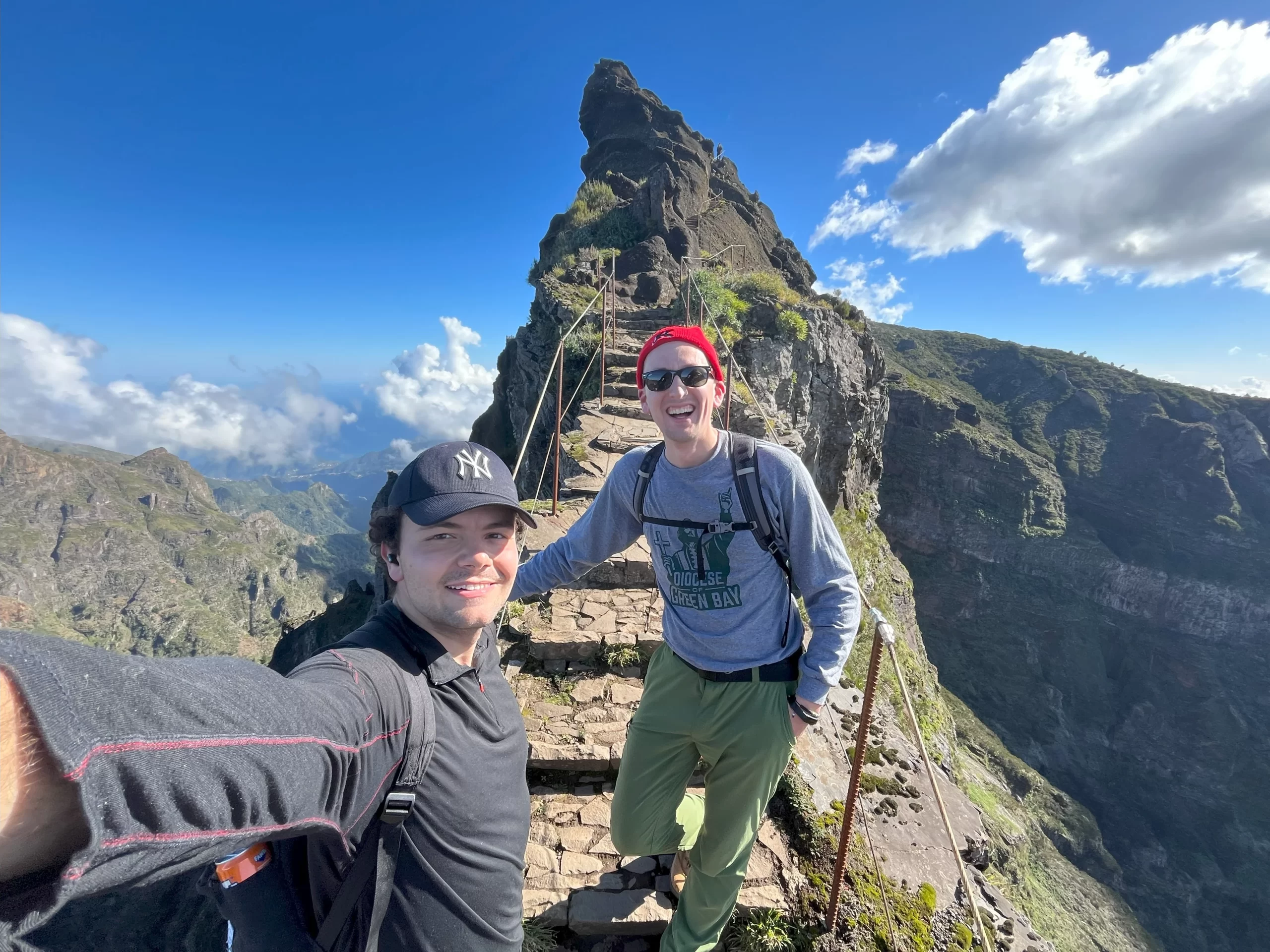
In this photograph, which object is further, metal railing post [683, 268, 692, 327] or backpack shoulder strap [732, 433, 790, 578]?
metal railing post [683, 268, 692, 327]

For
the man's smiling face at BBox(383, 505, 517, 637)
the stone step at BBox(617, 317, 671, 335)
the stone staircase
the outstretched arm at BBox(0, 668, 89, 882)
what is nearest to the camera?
the outstretched arm at BBox(0, 668, 89, 882)

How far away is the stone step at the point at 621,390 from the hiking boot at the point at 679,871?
26.1 feet

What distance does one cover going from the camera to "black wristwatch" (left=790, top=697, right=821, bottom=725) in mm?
2373

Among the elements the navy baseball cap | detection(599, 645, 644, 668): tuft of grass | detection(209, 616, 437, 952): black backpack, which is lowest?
detection(599, 645, 644, 668): tuft of grass

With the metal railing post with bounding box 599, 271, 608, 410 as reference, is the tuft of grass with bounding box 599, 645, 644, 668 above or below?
below

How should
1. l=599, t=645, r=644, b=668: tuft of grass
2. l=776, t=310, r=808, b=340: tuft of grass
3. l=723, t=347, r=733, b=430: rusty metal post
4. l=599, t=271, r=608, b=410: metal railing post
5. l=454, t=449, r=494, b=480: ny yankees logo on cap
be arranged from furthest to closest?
l=776, t=310, r=808, b=340: tuft of grass → l=599, t=271, r=608, b=410: metal railing post → l=723, t=347, r=733, b=430: rusty metal post → l=599, t=645, r=644, b=668: tuft of grass → l=454, t=449, r=494, b=480: ny yankees logo on cap

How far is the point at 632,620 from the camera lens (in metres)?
4.93

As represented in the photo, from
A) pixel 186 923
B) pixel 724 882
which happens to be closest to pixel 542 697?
pixel 724 882

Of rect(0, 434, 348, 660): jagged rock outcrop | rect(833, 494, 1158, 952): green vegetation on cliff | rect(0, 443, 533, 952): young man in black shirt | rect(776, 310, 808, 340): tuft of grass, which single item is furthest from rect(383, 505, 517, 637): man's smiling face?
rect(0, 434, 348, 660): jagged rock outcrop

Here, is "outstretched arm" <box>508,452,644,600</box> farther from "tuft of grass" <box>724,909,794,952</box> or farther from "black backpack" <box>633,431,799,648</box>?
"tuft of grass" <box>724,909,794,952</box>

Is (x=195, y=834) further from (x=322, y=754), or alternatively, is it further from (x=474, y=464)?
(x=474, y=464)

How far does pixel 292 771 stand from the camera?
1.11 metres

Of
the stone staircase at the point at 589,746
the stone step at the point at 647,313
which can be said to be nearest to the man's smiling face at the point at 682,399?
the stone staircase at the point at 589,746

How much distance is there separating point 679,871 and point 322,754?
2.62 metres
